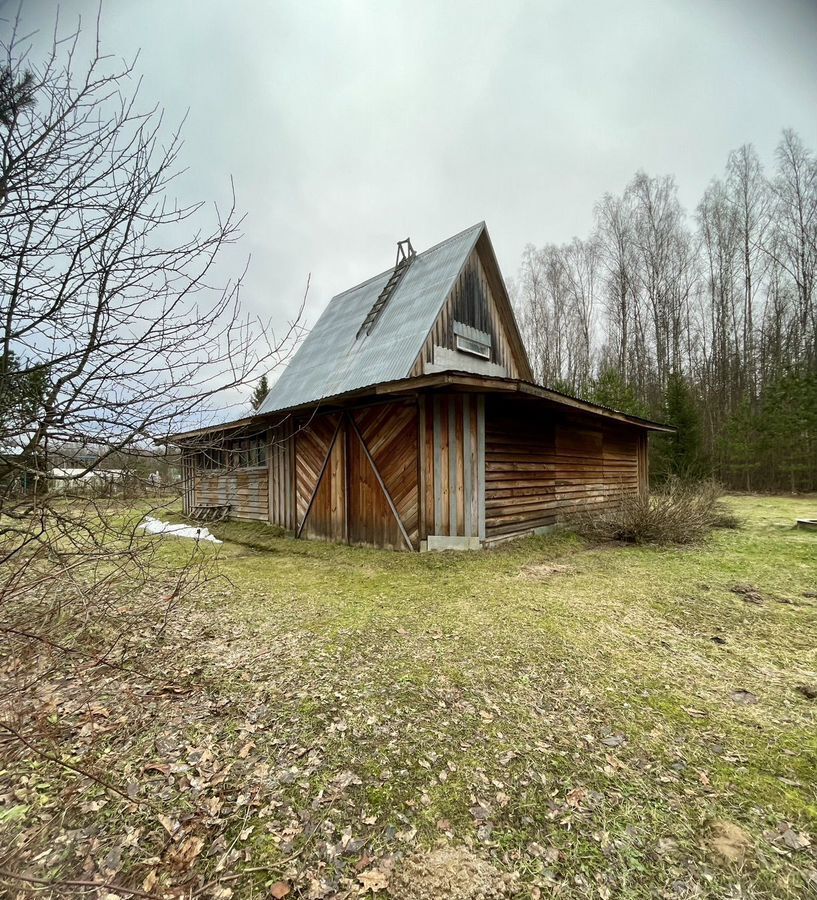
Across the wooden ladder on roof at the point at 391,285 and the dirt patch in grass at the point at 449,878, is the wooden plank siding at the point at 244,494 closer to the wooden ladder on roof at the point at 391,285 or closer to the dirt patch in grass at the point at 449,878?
the wooden ladder on roof at the point at 391,285

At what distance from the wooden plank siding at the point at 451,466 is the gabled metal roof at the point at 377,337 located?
127cm

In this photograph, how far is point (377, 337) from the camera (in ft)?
31.0

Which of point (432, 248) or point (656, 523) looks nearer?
point (656, 523)

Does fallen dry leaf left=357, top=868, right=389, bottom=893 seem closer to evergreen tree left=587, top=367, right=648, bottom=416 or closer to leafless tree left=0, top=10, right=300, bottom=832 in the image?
leafless tree left=0, top=10, right=300, bottom=832

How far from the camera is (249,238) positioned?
123 inches

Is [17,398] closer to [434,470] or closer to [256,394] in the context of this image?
[434,470]

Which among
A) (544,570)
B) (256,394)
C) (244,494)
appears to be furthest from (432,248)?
(544,570)

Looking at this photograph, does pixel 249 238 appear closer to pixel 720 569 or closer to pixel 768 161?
pixel 720 569

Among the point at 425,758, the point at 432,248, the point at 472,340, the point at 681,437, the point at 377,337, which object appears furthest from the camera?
the point at 681,437

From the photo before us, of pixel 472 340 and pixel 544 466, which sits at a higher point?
pixel 472 340

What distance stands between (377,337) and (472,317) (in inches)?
99.9

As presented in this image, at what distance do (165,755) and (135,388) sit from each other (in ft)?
6.25

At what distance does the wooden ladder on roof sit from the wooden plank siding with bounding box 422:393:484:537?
4.19 m

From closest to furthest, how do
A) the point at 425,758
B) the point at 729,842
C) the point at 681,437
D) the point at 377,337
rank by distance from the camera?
the point at 729,842 → the point at 425,758 → the point at 377,337 → the point at 681,437
